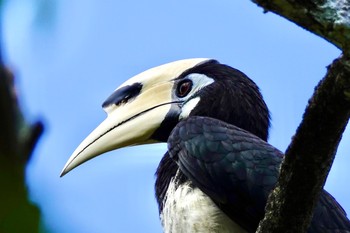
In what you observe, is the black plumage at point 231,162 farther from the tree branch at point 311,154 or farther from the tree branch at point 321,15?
the tree branch at point 321,15

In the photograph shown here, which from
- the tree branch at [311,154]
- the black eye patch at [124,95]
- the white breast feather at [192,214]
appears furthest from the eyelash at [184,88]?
the tree branch at [311,154]

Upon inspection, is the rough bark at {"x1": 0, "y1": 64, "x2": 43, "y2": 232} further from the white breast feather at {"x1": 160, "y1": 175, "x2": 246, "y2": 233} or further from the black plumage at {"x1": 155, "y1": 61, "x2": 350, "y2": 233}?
the white breast feather at {"x1": 160, "y1": 175, "x2": 246, "y2": 233}

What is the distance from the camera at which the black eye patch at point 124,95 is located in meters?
4.55

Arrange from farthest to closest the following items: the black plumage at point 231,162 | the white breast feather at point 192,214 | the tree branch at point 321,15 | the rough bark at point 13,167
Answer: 1. the white breast feather at point 192,214
2. the black plumage at point 231,162
3. the tree branch at point 321,15
4. the rough bark at point 13,167

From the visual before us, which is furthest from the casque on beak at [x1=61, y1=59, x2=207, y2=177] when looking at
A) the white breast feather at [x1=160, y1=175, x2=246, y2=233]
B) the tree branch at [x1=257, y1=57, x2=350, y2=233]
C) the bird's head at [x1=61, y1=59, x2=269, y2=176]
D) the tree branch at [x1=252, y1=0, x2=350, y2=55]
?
the tree branch at [x1=252, y1=0, x2=350, y2=55]

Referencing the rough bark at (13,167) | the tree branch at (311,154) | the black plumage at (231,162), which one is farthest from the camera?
the black plumage at (231,162)

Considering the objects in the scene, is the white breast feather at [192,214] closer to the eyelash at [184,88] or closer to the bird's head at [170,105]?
the bird's head at [170,105]

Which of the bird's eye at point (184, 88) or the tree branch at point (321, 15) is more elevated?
the bird's eye at point (184, 88)

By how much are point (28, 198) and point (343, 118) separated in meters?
1.28

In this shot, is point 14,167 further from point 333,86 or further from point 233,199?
point 233,199

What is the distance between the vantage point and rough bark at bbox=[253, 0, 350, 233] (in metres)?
1.16

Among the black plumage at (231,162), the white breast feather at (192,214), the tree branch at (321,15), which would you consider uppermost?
the tree branch at (321,15)

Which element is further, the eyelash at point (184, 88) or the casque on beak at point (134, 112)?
the eyelash at point (184, 88)

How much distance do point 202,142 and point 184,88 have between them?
1156 mm
